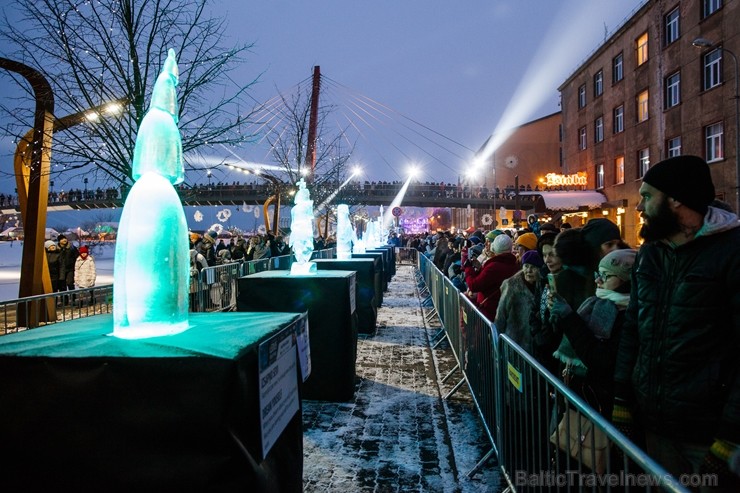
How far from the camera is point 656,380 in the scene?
244cm

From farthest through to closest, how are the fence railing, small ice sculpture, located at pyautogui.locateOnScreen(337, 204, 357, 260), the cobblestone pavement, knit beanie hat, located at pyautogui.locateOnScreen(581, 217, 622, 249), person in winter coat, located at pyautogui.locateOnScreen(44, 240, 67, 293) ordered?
person in winter coat, located at pyautogui.locateOnScreen(44, 240, 67, 293) < small ice sculpture, located at pyautogui.locateOnScreen(337, 204, 357, 260) < the fence railing < the cobblestone pavement < knit beanie hat, located at pyautogui.locateOnScreen(581, 217, 622, 249)

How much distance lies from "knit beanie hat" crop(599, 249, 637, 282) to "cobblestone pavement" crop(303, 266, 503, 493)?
2.01m

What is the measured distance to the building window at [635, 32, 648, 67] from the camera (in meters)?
28.7

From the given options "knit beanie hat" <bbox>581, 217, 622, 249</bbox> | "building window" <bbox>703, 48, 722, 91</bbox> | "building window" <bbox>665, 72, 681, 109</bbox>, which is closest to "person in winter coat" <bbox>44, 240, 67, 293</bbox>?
"knit beanie hat" <bbox>581, 217, 622, 249</bbox>

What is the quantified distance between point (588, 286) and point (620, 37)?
112 feet

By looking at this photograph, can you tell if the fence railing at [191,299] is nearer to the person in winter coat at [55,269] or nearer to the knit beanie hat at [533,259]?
the person in winter coat at [55,269]

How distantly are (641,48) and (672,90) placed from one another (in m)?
4.75

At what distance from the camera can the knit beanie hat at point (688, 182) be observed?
8.03 feet

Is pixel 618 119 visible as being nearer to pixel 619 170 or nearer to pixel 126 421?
pixel 619 170

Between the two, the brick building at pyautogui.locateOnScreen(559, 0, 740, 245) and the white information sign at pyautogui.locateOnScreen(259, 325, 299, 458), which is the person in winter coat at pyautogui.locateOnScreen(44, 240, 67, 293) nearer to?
the white information sign at pyautogui.locateOnScreen(259, 325, 299, 458)

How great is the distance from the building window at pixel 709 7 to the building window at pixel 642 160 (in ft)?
25.0

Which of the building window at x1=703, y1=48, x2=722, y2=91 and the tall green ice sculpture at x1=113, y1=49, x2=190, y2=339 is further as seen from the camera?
the building window at x1=703, y1=48, x2=722, y2=91

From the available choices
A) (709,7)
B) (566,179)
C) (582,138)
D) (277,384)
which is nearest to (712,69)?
(709,7)

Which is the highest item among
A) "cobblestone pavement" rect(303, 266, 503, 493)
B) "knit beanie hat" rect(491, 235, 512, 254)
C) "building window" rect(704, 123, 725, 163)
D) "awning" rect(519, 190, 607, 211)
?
"building window" rect(704, 123, 725, 163)
